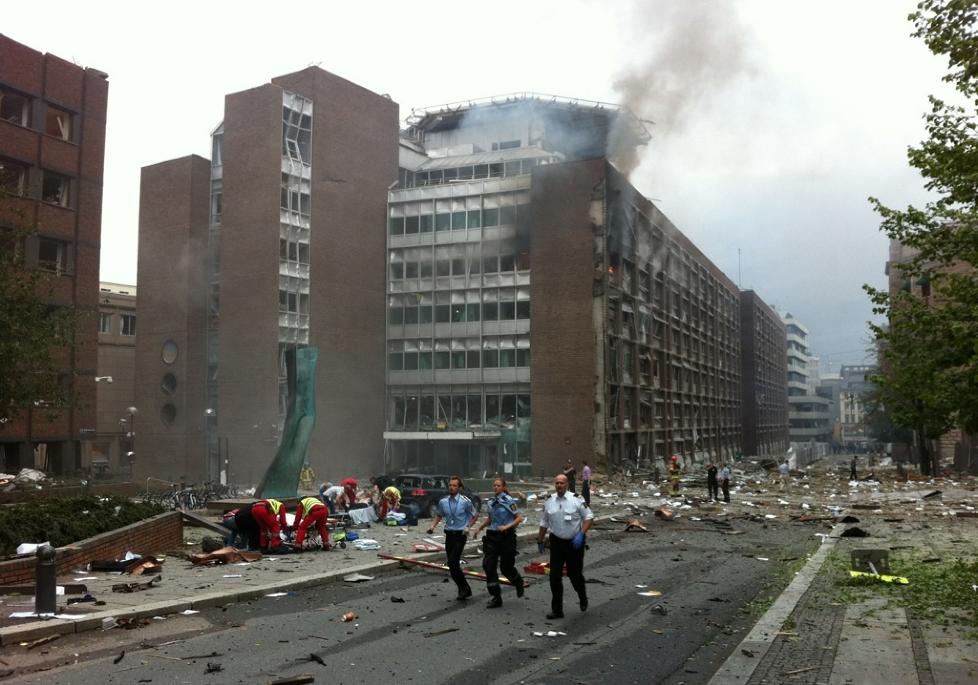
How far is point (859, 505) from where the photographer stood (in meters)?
28.6

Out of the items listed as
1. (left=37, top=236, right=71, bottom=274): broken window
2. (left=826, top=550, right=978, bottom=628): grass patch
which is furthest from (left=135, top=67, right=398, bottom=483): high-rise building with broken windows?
(left=826, top=550, right=978, bottom=628): grass patch

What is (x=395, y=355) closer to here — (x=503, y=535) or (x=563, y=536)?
(x=503, y=535)

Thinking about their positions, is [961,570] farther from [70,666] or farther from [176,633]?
[70,666]

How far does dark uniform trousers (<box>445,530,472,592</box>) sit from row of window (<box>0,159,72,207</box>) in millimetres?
31423

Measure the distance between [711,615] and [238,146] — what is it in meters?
46.9

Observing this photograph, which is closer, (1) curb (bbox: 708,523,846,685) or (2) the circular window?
(1) curb (bbox: 708,523,846,685)

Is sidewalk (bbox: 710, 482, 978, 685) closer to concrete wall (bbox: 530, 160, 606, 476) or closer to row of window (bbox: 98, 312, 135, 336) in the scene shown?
concrete wall (bbox: 530, 160, 606, 476)

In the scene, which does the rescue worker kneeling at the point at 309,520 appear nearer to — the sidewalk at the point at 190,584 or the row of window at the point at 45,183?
the sidewalk at the point at 190,584

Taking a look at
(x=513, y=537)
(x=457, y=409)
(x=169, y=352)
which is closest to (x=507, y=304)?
(x=457, y=409)

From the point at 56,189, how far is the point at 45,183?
527 millimetres

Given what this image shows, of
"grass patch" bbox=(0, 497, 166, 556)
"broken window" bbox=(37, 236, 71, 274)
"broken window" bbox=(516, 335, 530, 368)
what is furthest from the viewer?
"broken window" bbox=(516, 335, 530, 368)

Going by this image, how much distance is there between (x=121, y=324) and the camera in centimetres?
6450

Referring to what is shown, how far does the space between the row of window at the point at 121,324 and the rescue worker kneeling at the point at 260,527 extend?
173ft

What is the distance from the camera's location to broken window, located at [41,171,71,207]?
36.8 meters
